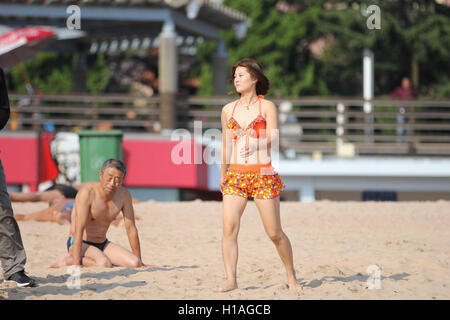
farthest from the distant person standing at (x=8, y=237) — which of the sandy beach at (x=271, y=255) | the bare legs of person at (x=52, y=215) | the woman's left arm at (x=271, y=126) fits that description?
the bare legs of person at (x=52, y=215)

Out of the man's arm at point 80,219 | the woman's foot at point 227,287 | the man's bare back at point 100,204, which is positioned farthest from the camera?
the man's bare back at point 100,204

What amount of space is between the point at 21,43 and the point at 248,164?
9.59m

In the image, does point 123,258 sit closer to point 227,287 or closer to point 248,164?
point 227,287

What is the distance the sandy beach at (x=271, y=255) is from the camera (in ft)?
20.1

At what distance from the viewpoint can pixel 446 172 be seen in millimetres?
15266

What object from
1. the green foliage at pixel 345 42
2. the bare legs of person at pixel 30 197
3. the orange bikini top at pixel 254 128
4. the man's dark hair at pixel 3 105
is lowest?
the bare legs of person at pixel 30 197

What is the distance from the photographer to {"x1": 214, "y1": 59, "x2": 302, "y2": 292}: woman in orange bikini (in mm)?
5871

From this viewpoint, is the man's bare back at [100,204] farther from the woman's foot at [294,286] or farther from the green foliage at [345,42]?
the green foliage at [345,42]

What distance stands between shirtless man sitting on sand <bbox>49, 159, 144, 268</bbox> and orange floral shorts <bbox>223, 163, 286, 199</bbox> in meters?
1.34

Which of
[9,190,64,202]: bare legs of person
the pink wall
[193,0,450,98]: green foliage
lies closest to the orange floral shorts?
[9,190,64,202]: bare legs of person

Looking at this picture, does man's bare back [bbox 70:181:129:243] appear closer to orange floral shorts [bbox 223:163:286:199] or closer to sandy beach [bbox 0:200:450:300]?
sandy beach [bbox 0:200:450:300]

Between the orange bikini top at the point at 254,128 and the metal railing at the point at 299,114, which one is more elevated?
the metal railing at the point at 299,114

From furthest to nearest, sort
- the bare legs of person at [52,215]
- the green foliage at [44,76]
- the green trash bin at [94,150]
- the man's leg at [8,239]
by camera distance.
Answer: the green foliage at [44,76], the green trash bin at [94,150], the bare legs of person at [52,215], the man's leg at [8,239]

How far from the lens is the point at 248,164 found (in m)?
Answer: 5.91
